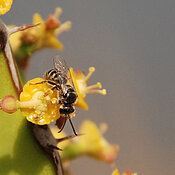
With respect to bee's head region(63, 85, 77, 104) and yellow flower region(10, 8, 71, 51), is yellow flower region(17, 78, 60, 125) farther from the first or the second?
yellow flower region(10, 8, 71, 51)

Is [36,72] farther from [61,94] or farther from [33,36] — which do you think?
[61,94]

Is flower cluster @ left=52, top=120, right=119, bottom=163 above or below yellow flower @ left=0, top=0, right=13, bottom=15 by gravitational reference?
below

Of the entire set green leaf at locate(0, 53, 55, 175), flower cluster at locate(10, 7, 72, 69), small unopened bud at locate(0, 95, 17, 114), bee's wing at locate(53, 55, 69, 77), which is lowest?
green leaf at locate(0, 53, 55, 175)

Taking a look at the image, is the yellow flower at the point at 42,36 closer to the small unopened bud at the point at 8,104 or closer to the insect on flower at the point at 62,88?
the insect on flower at the point at 62,88

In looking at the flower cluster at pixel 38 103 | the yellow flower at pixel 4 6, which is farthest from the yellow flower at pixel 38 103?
the yellow flower at pixel 4 6

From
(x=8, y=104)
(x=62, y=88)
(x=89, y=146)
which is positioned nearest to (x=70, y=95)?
(x=62, y=88)

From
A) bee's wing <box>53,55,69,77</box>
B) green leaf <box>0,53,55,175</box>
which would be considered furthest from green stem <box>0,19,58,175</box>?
bee's wing <box>53,55,69,77</box>

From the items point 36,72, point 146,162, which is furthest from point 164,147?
point 36,72
